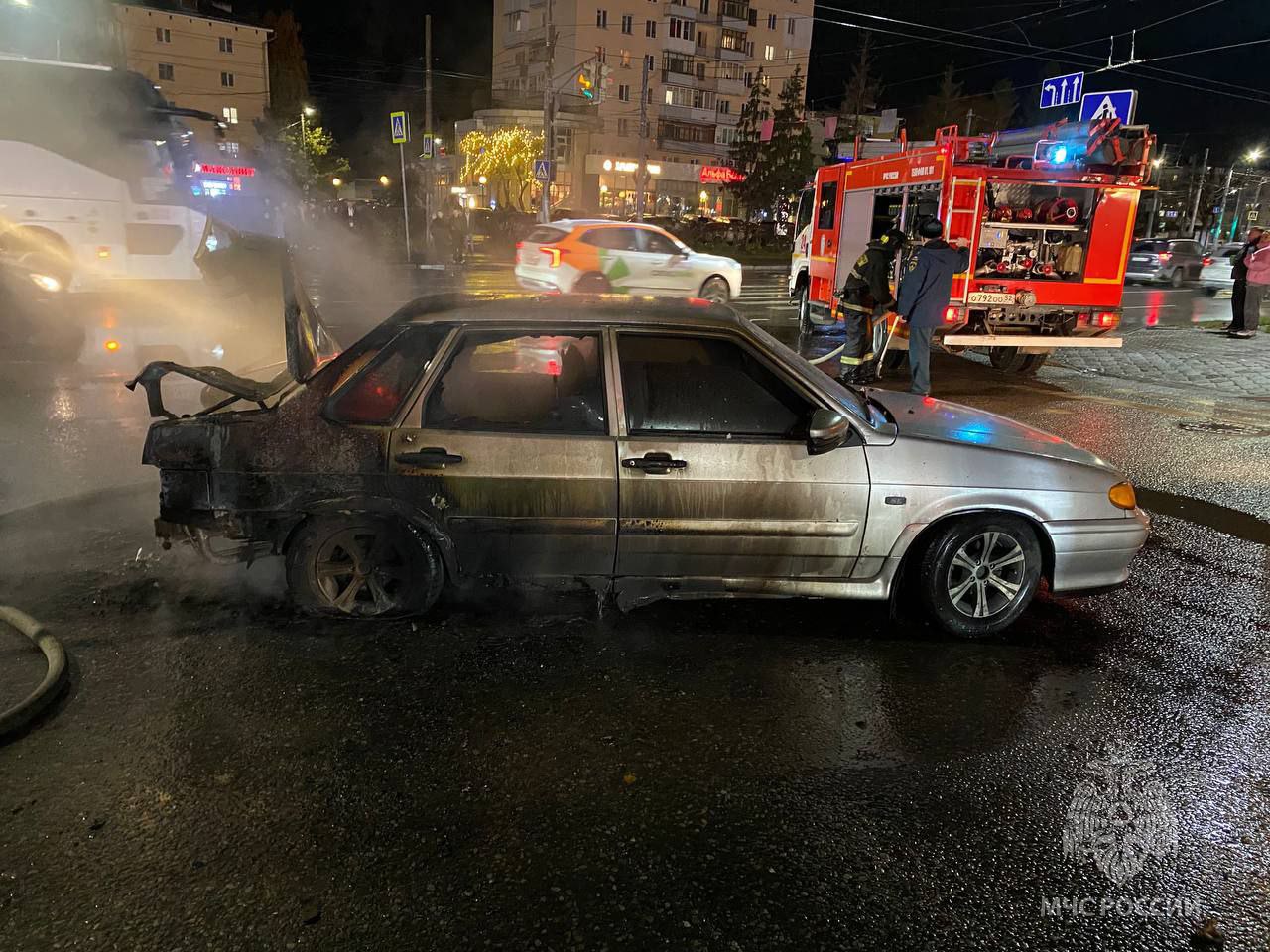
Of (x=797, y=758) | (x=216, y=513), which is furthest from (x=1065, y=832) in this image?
(x=216, y=513)

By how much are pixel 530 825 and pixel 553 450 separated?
5.34ft

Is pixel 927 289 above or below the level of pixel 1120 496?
above

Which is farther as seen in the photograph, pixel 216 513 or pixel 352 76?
pixel 352 76

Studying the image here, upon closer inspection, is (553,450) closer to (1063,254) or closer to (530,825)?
(530,825)

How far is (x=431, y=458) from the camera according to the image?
12.9 ft

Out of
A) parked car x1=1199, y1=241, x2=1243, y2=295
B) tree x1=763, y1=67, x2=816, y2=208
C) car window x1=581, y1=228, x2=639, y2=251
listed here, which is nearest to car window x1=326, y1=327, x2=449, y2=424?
car window x1=581, y1=228, x2=639, y2=251

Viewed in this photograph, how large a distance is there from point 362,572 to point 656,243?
13.9m

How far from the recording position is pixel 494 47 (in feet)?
250

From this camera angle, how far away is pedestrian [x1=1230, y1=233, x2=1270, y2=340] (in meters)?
14.5

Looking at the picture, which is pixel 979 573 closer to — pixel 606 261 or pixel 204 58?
pixel 606 261

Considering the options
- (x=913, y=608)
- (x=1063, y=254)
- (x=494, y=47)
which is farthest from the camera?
(x=494, y=47)

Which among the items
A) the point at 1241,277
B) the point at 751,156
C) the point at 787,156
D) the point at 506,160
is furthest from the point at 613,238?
the point at 506,160

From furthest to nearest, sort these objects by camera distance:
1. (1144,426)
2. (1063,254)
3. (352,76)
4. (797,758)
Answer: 1. (352,76)
2. (1063,254)
3. (1144,426)
4. (797,758)

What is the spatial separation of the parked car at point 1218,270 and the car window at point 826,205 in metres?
16.3
